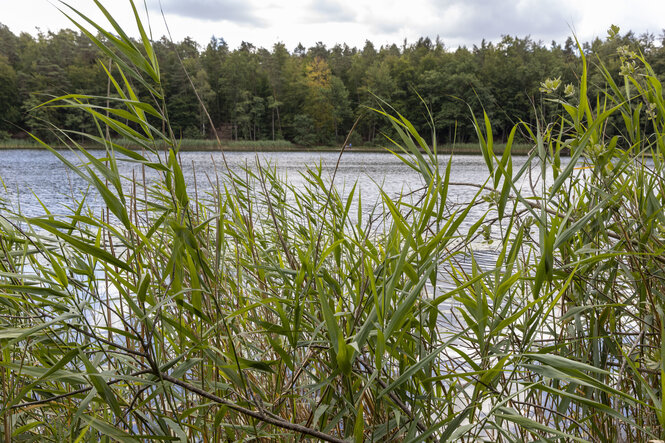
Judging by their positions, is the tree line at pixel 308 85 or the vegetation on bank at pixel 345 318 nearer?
the vegetation on bank at pixel 345 318

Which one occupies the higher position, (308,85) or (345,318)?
(308,85)

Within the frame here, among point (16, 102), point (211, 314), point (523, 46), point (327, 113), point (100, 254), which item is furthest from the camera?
point (523, 46)

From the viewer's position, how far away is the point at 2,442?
1.26 metres

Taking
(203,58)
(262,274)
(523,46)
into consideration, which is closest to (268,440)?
(262,274)

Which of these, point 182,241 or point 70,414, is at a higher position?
point 182,241

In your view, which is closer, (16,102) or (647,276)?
(647,276)

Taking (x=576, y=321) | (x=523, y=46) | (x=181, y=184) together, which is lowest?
(x=576, y=321)

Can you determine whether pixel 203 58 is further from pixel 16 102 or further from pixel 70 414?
pixel 70 414

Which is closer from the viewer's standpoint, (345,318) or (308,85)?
(345,318)

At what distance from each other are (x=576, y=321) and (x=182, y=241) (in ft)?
3.56

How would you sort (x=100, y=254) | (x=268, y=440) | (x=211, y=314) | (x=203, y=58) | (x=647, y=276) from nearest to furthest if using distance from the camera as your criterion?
1. (x=100, y=254)
2. (x=211, y=314)
3. (x=647, y=276)
4. (x=268, y=440)
5. (x=203, y=58)

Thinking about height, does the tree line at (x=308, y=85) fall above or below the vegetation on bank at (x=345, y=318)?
above

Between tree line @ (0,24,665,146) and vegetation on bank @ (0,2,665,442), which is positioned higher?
tree line @ (0,24,665,146)

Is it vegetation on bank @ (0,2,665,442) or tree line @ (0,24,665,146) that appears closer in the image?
vegetation on bank @ (0,2,665,442)
